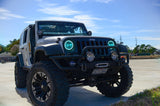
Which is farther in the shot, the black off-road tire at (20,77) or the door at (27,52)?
the black off-road tire at (20,77)

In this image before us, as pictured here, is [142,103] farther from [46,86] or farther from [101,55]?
[46,86]

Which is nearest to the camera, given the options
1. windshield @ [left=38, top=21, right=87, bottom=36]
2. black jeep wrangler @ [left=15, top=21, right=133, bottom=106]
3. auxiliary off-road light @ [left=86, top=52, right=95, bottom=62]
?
black jeep wrangler @ [left=15, top=21, right=133, bottom=106]

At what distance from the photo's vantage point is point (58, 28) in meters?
5.33

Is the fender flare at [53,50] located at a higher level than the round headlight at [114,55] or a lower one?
higher

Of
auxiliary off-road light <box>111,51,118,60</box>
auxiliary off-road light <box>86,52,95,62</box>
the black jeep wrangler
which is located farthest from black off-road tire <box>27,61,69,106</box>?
auxiliary off-road light <box>111,51,118,60</box>

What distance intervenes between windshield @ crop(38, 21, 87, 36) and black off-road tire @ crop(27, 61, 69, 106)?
136 cm

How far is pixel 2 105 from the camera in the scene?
435cm

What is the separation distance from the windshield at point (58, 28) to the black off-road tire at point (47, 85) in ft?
4.45

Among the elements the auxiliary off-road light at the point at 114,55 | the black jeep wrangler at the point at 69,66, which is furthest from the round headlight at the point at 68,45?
the auxiliary off-road light at the point at 114,55

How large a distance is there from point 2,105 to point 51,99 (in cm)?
145

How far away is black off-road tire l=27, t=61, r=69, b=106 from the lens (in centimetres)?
357

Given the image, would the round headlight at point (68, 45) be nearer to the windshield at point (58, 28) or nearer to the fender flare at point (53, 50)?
the fender flare at point (53, 50)

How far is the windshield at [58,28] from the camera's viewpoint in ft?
16.9

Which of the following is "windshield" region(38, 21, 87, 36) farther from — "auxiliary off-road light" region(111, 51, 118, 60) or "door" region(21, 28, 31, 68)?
"auxiliary off-road light" region(111, 51, 118, 60)
